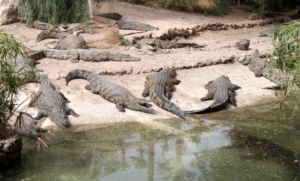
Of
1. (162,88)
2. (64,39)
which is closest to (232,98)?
(162,88)

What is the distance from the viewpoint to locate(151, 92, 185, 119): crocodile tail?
6650 millimetres

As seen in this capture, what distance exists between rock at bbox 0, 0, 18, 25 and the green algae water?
6.58 m

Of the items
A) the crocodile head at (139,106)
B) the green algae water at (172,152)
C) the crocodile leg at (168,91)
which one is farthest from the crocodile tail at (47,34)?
the green algae water at (172,152)

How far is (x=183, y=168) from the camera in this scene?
15.8 feet

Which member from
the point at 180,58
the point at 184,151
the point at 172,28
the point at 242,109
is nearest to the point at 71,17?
the point at 172,28

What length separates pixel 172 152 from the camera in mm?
5297

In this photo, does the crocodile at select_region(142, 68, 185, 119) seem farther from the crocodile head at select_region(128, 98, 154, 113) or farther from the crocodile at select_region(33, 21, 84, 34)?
the crocodile at select_region(33, 21, 84, 34)

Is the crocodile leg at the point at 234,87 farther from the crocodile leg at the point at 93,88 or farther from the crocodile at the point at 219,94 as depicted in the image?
the crocodile leg at the point at 93,88

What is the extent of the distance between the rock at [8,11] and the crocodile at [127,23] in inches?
122

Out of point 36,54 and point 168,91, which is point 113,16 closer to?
point 36,54

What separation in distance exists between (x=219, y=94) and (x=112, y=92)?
214cm

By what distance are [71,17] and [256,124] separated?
7.39m

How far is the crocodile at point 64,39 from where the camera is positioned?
976 centimetres

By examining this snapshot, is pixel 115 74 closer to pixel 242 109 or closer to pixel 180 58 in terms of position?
pixel 180 58
